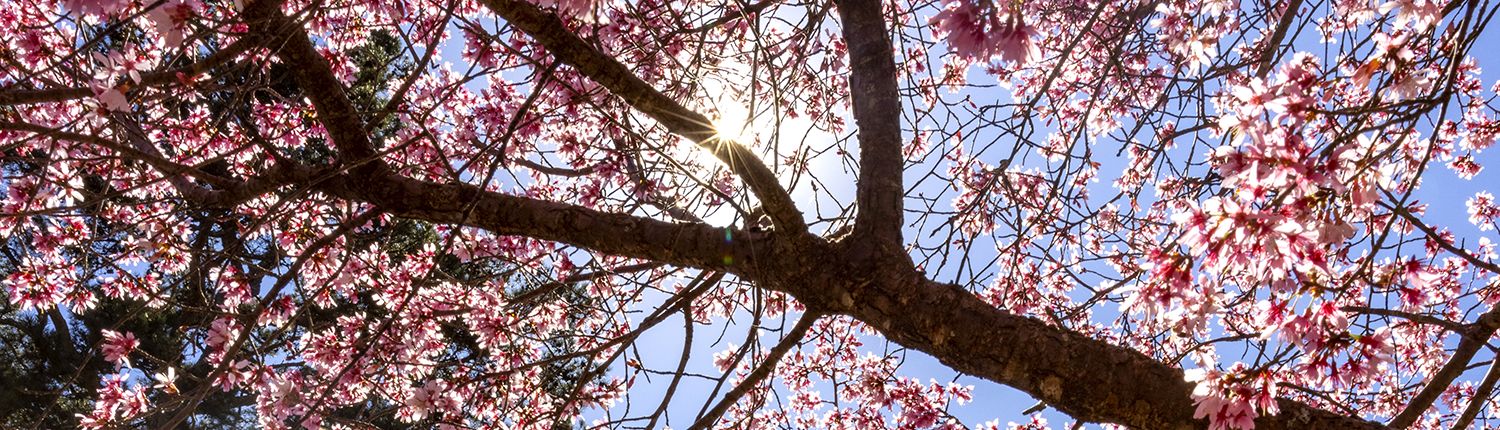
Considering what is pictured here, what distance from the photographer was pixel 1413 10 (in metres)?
1.21

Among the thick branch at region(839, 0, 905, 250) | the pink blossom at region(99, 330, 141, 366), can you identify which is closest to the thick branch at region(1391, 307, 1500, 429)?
the thick branch at region(839, 0, 905, 250)

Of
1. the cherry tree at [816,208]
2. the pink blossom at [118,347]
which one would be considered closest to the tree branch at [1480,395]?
the cherry tree at [816,208]

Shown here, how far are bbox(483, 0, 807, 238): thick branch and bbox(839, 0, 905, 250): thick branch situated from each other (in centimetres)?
22

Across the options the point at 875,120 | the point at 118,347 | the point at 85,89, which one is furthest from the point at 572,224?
the point at 118,347

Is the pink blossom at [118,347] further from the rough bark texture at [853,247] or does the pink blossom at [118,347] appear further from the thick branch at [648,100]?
the thick branch at [648,100]

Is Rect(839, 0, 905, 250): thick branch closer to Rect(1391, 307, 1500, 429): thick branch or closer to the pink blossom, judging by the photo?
Rect(1391, 307, 1500, 429): thick branch

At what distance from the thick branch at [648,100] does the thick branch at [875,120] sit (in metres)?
0.22

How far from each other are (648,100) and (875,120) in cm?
78

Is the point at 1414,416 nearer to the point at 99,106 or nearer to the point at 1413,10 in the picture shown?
the point at 1413,10

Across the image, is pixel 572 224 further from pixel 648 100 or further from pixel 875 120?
pixel 875 120

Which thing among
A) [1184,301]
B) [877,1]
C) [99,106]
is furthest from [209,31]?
[1184,301]

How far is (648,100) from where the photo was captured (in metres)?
1.46

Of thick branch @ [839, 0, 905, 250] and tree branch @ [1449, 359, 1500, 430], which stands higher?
thick branch @ [839, 0, 905, 250]

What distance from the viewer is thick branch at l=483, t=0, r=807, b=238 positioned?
1.37 metres
